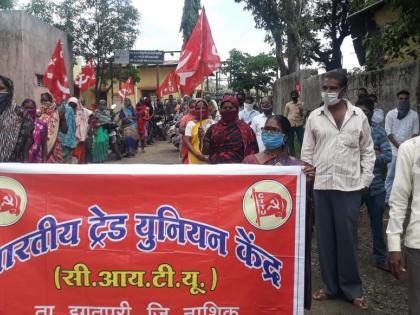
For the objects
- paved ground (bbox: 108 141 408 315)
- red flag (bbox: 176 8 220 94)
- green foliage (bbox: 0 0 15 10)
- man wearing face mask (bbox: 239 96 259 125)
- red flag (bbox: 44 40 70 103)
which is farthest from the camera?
green foliage (bbox: 0 0 15 10)

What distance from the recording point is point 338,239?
4348 millimetres

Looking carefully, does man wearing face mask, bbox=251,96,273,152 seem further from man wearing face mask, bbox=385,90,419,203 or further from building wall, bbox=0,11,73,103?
building wall, bbox=0,11,73,103

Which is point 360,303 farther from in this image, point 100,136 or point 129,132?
point 129,132

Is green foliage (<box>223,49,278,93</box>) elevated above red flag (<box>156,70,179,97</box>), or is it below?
above

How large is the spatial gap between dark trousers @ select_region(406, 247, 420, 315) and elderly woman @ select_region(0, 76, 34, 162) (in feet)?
12.9

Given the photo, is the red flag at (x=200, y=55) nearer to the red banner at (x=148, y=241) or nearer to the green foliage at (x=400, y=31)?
the green foliage at (x=400, y=31)

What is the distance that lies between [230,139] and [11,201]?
2281 mm

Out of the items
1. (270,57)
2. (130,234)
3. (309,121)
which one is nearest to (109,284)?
(130,234)

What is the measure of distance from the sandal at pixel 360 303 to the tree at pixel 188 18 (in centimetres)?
3069

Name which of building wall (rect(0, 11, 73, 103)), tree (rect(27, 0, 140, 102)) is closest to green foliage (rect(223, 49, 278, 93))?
tree (rect(27, 0, 140, 102))

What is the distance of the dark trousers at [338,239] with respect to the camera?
4.28 metres

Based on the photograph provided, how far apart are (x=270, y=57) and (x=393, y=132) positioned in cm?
2820

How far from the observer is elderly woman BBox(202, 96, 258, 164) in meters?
5.04

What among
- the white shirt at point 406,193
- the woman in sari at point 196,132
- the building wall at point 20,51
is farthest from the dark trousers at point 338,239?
the building wall at point 20,51
